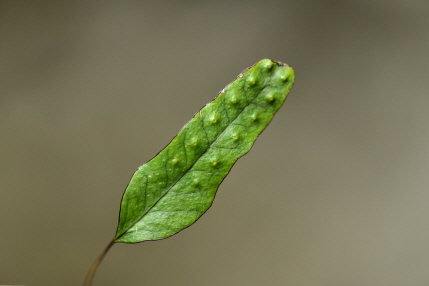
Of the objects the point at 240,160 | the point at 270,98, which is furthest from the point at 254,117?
the point at 240,160

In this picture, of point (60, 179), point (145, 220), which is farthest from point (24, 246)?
point (145, 220)

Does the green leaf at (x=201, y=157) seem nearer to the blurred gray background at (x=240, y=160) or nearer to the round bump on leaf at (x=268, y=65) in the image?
the round bump on leaf at (x=268, y=65)

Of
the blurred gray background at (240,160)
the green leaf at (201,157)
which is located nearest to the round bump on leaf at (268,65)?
the green leaf at (201,157)

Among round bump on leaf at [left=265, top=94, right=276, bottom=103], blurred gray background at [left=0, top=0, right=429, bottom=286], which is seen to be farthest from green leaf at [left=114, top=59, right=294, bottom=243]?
blurred gray background at [left=0, top=0, right=429, bottom=286]

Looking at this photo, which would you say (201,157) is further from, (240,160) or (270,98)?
(240,160)

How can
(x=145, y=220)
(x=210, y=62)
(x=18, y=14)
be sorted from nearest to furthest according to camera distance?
(x=145, y=220) < (x=18, y=14) < (x=210, y=62)

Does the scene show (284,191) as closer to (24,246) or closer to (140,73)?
(140,73)
